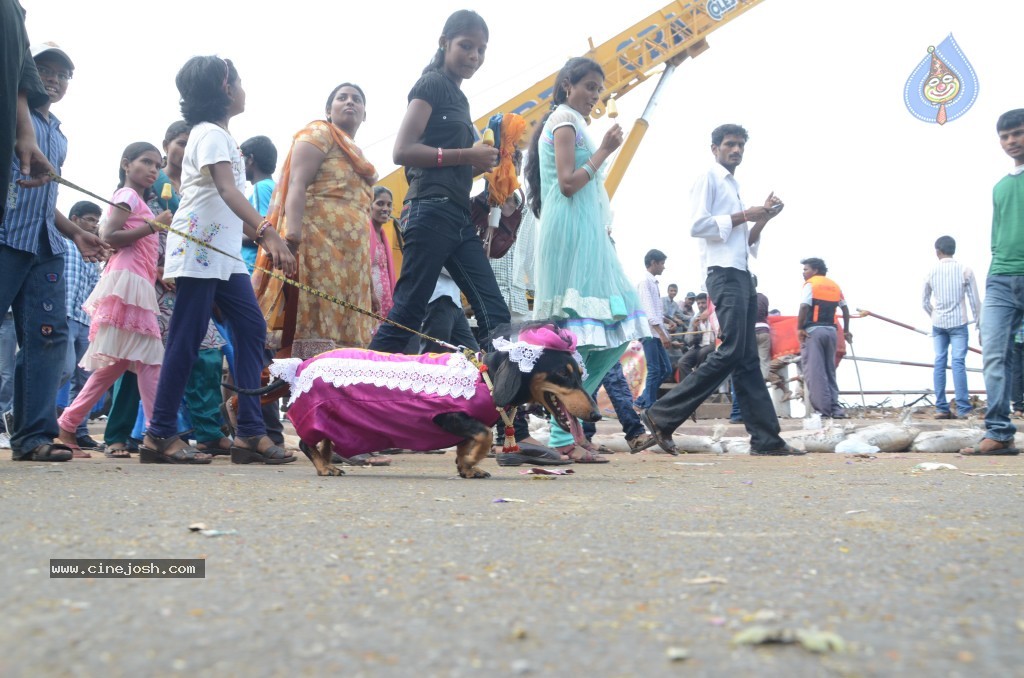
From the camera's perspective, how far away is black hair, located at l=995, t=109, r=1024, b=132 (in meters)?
5.66

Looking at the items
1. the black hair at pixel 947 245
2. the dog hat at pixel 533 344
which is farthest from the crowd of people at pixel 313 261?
the black hair at pixel 947 245

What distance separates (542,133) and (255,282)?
188cm

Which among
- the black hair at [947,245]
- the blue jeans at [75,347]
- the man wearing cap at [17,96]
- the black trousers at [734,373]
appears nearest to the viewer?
the man wearing cap at [17,96]

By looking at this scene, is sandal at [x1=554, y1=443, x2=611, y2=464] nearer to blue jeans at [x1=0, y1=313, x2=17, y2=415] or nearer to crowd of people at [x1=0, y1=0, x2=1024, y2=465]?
crowd of people at [x1=0, y1=0, x2=1024, y2=465]

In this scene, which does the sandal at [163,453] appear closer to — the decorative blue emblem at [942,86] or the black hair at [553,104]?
the black hair at [553,104]

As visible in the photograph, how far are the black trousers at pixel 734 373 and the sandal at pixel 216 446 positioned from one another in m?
2.60

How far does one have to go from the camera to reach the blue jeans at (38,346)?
174 inches

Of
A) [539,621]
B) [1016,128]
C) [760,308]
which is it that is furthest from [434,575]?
[760,308]

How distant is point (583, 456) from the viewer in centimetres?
527

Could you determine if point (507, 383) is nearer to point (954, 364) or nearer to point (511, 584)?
point (511, 584)

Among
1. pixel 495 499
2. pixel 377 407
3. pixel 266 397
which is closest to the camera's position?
pixel 495 499

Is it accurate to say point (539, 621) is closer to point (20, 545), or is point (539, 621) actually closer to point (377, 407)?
point (20, 545)

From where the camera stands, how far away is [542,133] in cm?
547

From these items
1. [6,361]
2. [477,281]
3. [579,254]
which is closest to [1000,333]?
[579,254]
